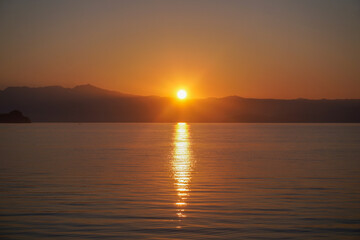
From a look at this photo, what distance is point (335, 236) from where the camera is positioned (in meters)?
14.4

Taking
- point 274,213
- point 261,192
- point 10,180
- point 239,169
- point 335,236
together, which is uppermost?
point 239,169

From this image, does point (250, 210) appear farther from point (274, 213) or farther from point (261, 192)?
point (261, 192)

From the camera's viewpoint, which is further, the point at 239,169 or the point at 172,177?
the point at 239,169

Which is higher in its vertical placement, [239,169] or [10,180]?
[239,169]

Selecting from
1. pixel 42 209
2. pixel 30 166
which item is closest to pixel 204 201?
pixel 42 209

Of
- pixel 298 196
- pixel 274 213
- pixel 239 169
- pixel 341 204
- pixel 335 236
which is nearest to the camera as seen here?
pixel 335 236

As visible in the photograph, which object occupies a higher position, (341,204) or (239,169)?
(239,169)

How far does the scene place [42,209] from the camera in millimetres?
17844

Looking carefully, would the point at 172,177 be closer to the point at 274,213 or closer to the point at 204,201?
the point at 204,201

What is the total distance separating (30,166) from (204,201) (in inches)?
741

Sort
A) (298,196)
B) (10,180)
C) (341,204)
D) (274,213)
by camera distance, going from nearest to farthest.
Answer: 1. (274,213)
2. (341,204)
3. (298,196)
4. (10,180)

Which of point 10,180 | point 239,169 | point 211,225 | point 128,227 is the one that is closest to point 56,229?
point 128,227

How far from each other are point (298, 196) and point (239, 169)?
11992mm

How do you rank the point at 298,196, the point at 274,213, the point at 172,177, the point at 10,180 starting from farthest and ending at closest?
the point at 172,177, the point at 10,180, the point at 298,196, the point at 274,213
